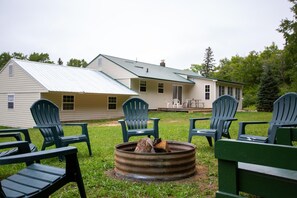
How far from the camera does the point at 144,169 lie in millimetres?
3344

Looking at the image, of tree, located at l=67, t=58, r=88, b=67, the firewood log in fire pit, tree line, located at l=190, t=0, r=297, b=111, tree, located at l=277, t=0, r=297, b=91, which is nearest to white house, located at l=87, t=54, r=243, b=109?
tree line, located at l=190, t=0, r=297, b=111

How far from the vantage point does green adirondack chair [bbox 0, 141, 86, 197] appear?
180cm

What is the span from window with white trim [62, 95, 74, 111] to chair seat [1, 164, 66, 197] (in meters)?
13.3

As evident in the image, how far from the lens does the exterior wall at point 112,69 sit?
1920 centimetres

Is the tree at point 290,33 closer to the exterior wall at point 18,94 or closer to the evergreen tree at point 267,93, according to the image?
the evergreen tree at point 267,93

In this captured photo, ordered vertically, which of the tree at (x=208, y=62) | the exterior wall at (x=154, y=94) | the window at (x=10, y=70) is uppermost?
the tree at (x=208, y=62)

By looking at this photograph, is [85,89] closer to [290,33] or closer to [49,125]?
[49,125]

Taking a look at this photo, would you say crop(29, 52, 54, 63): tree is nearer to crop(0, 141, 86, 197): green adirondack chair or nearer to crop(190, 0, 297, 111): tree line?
crop(190, 0, 297, 111): tree line

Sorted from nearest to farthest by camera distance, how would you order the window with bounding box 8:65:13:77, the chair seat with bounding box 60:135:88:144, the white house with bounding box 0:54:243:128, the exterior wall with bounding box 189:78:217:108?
the chair seat with bounding box 60:135:88:144, the white house with bounding box 0:54:243:128, the window with bounding box 8:65:13:77, the exterior wall with bounding box 189:78:217:108

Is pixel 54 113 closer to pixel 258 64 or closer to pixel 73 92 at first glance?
pixel 73 92

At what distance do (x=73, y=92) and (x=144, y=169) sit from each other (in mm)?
11739

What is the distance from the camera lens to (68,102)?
50.2 feet

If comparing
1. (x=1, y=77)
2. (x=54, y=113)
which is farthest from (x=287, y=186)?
(x=1, y=77)

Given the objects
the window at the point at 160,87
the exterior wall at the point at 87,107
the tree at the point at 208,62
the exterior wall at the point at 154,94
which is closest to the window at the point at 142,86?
the exterior wall at the point at 154,94
